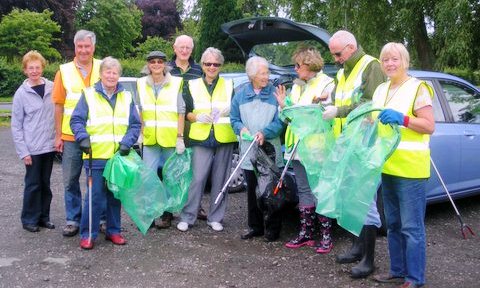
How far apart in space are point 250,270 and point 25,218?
2.67m

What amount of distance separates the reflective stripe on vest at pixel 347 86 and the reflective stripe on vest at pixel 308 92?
12.4 inches

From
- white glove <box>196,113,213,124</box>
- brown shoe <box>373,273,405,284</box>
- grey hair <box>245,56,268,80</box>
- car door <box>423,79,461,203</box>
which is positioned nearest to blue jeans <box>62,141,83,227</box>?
white glove <box>196,113,213,124</box>

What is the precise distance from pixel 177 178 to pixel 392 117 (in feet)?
8.94

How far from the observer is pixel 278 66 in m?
7.61

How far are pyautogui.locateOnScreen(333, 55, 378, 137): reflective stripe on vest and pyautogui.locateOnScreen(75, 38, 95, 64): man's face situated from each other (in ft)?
8.21

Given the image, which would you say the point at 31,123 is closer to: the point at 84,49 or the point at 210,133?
the point at 84,49

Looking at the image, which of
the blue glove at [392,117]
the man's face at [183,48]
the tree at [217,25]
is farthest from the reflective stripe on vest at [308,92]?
the tree at [217,25]

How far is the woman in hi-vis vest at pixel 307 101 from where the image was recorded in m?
5.14

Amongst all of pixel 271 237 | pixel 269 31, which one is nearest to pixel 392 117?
pixel 271 237

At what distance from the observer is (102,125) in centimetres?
536

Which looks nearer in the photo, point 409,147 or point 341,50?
point 409,147

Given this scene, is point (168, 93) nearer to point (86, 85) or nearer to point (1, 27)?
point (86, 85)

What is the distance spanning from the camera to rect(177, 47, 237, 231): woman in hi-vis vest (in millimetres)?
5832

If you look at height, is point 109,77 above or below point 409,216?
above
